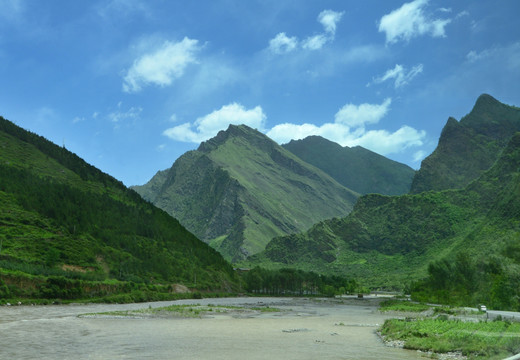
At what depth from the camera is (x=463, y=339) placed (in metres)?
36.7

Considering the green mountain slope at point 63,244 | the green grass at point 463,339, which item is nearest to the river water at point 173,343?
the green grass at point 463,339

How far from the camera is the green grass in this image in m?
28.1

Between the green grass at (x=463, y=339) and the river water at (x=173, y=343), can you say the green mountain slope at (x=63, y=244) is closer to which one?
the river water at (x=173, y=343)

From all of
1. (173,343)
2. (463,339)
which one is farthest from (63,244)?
(463,339)

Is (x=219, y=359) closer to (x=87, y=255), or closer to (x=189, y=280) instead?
(x=87, y=255)

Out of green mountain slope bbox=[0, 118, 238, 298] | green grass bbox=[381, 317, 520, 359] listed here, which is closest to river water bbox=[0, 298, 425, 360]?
green grass bbox=[381, 317, 520, 359]

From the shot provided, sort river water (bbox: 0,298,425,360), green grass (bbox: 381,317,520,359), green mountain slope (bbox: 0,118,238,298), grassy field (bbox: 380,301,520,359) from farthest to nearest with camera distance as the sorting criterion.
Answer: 1. green mountain slope (bbox: 0,118,238,298)
2. river water (bbox: 0,298,425,360)
3. green grass (bbox: 381,317,520,359)
4. grassy field (bbox: 380,301,520,359)

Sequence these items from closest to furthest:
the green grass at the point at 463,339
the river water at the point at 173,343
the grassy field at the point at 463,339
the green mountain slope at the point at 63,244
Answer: the grassy field at the point at 463,339 → the green grass at the point at 463,339 → the river water at the point at 173,343 → the green mountain slope at the point at 63,244

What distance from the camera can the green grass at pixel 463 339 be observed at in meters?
28.1

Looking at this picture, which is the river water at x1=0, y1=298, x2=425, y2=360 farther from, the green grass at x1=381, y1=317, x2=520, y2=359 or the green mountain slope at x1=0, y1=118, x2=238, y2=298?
the green mountain slope at x1=0, y1=118, x2=238, y2=298

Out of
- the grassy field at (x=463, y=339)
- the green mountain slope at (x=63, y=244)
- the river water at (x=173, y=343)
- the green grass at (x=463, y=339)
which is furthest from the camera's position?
the green mountain slope at (x=63, y=244)

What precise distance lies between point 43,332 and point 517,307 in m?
72.1

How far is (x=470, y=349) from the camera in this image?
32.8 metres

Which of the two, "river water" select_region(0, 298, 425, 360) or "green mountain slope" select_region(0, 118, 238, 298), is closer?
"river water" select_region(0, 298, 425, 360)
